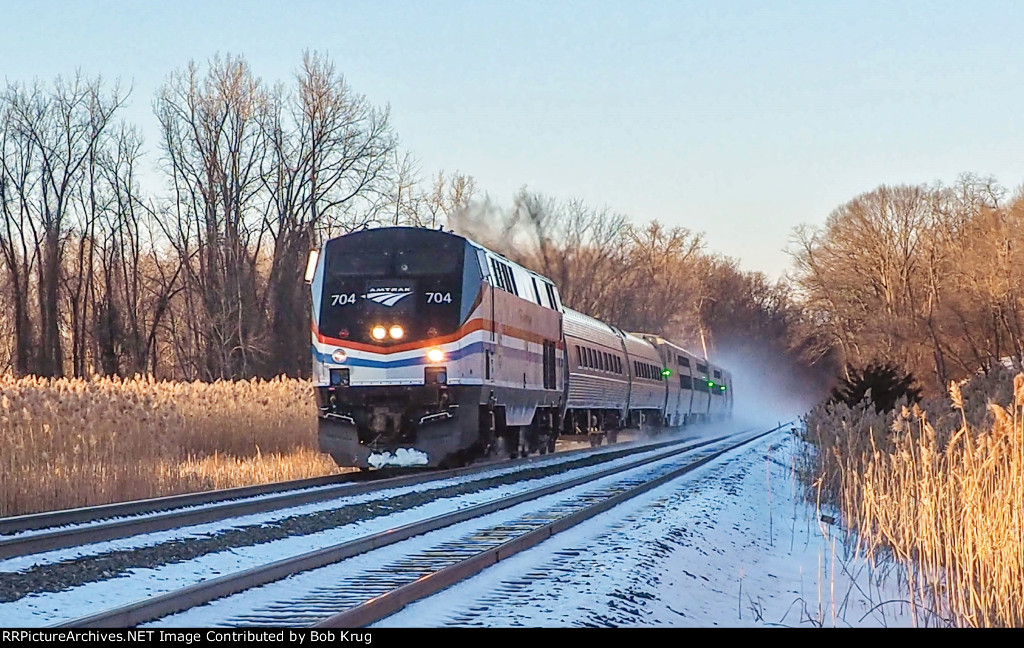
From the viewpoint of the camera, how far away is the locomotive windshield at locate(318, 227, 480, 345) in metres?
17.5

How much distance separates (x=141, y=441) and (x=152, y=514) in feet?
15.7

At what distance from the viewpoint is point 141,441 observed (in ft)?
53.4

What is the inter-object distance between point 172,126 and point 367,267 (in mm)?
31753

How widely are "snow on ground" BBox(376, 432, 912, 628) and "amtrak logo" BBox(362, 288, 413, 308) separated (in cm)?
592

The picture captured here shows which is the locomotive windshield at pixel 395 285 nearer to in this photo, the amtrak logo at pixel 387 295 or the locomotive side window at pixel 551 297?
the amtrak logo at pixel 387 295

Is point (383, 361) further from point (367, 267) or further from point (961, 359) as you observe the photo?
point (961, 359)

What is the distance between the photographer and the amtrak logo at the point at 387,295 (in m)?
17.6

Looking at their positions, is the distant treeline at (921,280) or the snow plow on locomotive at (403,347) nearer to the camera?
the snow plow on locomotive at (403,347)

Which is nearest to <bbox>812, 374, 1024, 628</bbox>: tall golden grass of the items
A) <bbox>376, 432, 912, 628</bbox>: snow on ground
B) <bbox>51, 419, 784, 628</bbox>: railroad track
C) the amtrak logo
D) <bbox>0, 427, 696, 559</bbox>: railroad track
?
<bbox>376, 432, 912, 628</bbox>: snow on ground

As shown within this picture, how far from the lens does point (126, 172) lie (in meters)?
49.0

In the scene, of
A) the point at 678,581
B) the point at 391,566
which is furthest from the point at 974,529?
the point at 391,566

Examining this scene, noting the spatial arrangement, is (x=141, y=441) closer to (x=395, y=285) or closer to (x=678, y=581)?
(x=395, y=285)

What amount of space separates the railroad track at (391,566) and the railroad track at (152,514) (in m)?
2.06

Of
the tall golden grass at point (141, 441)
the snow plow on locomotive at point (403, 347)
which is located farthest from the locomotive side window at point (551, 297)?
the snow plow on locomotive at point (403, 347)
